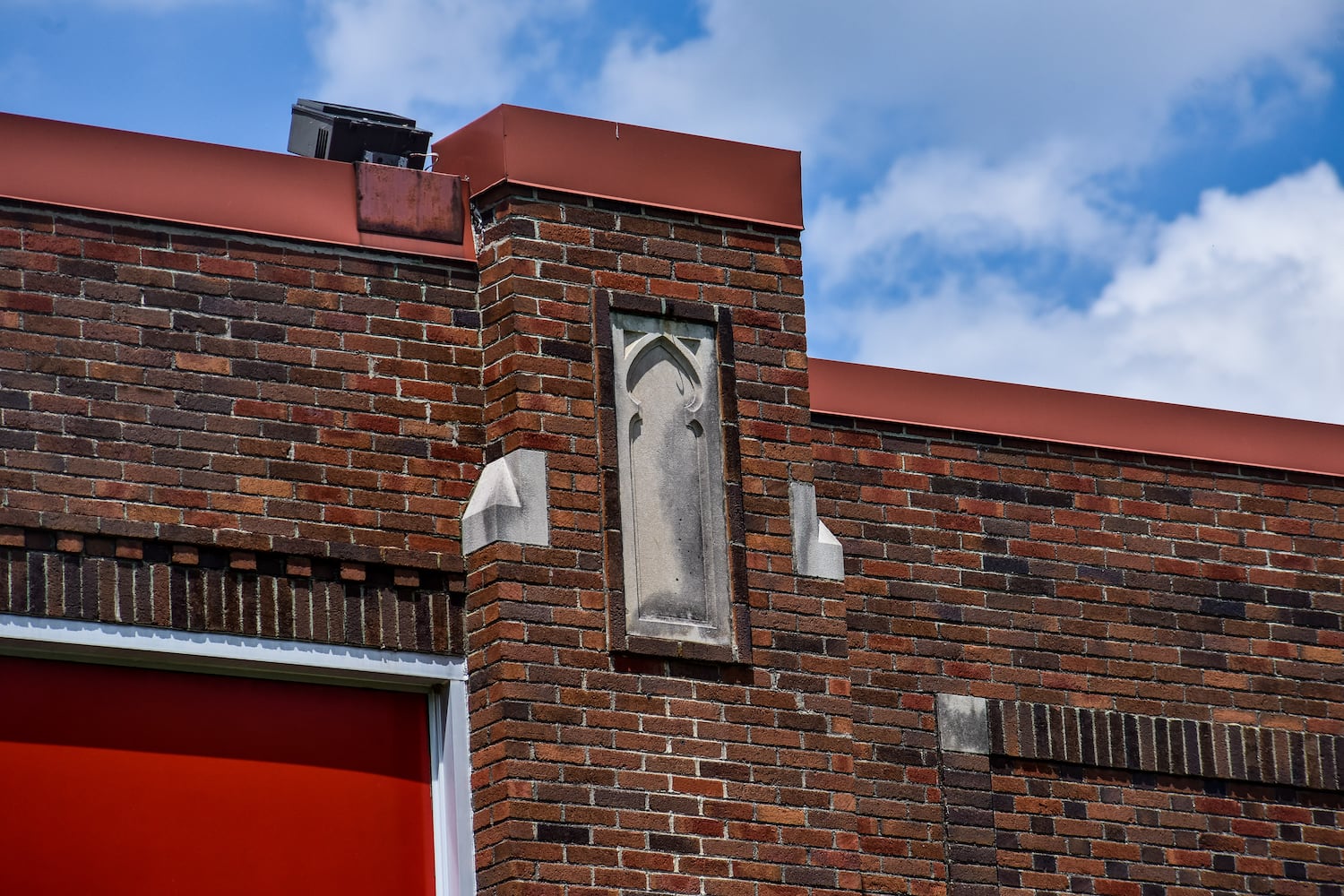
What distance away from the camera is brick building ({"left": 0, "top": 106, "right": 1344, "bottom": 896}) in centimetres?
808

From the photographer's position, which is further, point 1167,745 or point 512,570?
point 1167,745

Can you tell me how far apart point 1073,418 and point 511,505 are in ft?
10.6

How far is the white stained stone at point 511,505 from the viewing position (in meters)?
8.50

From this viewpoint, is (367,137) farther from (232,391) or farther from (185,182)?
(232,391)

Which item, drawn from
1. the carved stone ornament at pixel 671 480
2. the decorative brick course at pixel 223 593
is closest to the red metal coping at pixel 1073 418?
the carved stone ornament at pixel 671 480

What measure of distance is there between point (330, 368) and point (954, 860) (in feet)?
11.1

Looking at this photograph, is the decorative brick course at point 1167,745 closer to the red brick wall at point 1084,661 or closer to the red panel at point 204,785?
the red brick wall at point 1084,661

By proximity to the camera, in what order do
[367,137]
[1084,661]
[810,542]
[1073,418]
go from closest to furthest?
1. [810,542]
2. [367,137]
3. [1084,661]
4. [1073,418]

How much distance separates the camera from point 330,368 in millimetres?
8648

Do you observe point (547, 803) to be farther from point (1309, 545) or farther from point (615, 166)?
point (1309, 545)

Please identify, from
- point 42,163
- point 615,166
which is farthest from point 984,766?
point 42,163

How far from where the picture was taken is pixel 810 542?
30.1ft

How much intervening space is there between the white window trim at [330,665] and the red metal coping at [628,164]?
198 cm

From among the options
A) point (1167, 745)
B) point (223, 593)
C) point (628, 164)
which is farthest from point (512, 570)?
point (1167, 745)
